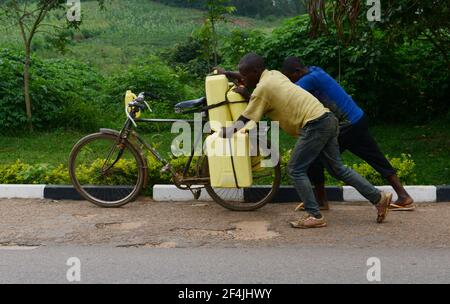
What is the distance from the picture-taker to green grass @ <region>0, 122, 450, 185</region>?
896 cm

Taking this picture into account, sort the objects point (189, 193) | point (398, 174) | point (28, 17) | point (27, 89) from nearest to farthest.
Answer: point (189, 193), point (398, 174), point (27, 89), point (28, 17)

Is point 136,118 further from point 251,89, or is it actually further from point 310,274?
point 310,274

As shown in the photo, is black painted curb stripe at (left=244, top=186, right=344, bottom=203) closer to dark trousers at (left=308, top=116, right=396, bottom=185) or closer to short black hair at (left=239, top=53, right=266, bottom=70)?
dark trousers at (left=308, top=116, right=396, bottom=185)

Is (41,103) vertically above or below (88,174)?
above

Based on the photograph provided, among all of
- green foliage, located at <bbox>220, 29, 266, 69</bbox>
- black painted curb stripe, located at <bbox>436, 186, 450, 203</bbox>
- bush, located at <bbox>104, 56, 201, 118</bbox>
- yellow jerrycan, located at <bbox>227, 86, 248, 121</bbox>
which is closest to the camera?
yellow jerrycan, located at <bbox>227, 86, 248, 121</bbox>

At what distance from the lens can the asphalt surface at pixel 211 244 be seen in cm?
498

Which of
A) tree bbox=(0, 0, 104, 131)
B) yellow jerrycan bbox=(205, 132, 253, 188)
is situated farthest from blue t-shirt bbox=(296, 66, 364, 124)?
tree bbox=(0, 0, 104, 131)

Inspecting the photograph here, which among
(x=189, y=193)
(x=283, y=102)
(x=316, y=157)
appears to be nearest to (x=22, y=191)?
(x=189, y=193)

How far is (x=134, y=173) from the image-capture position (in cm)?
759

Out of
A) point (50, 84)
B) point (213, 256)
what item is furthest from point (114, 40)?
point (213, 256)

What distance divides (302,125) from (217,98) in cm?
92

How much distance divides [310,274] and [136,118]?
9.61 ft

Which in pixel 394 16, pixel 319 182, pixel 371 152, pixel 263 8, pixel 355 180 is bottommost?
pixel 319 182

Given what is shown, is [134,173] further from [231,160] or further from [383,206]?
[383,206]
